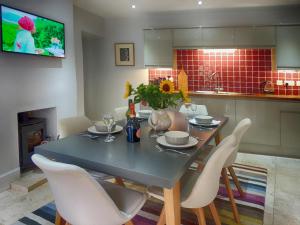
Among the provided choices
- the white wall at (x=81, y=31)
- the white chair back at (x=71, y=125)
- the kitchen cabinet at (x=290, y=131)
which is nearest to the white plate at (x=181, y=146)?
the white chair back at (x=71, y=125)

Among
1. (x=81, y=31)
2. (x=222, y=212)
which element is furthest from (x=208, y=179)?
(x=81, y=31)

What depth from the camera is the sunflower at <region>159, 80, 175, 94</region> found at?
199 centimetres

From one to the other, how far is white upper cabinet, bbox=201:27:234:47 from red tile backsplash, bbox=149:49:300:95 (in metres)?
0.36

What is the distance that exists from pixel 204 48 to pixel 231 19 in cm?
71

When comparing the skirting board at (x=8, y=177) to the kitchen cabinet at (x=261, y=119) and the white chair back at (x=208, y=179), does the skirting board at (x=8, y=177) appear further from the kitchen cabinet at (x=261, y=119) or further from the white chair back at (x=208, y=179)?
the kitchen cabinet at (x=261, y=119)

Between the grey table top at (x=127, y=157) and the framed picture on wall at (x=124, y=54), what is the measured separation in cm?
352

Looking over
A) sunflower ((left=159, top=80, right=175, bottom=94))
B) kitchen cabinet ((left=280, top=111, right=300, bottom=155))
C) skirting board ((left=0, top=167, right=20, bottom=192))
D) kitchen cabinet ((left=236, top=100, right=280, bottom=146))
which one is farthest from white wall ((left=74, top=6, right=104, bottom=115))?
kitchen cabinet ((left=280, top=111, right=300, bottom=155))

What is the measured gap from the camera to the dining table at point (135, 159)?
133cm

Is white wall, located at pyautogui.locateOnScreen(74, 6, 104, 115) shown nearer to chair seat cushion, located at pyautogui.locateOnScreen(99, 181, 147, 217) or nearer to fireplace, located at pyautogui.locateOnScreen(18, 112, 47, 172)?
fireplace, located at pyautogui.locateOnScreen(18, 112, 47, 172)

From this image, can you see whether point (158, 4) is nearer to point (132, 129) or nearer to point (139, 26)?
point (139, 26)

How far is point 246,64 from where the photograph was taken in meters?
4.60

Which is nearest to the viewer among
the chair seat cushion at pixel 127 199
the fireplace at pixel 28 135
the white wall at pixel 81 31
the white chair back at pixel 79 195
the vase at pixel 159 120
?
the white chair back at pixel 79 195

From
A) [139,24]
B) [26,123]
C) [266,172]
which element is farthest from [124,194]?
[139,24]

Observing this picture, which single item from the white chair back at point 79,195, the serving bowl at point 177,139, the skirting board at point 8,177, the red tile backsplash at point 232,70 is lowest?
the skirting board at point 8,177
